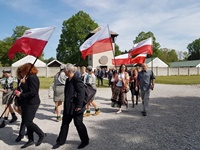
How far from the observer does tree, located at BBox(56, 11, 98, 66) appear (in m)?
46.0

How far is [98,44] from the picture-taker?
777cm

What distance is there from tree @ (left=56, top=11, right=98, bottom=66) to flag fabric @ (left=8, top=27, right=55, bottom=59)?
40706 mm

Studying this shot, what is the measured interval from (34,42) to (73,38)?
139 ft

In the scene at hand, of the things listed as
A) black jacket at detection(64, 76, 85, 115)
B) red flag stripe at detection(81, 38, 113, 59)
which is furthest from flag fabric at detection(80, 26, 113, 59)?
black jacket at detection(64, 76, 85, 115)

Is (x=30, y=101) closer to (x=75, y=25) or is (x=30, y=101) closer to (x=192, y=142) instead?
(x=192, y=142)

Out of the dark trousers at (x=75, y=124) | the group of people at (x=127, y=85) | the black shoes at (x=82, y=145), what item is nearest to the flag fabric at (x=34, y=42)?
the dark trousers at (x=75, y=124)

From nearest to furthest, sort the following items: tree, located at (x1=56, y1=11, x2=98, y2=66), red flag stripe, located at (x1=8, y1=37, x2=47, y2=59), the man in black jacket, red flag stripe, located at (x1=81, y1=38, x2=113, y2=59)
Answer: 1. the man in black jacket
2. red flag stripe, located at (x1=8, y1=37, x2=47, y2=59)
3. red flag stripe, located at (x1=81, y1=38, x2=113, y2=59)
4. tree, located at (x1=56, y1=11, x2=98, y2=66)

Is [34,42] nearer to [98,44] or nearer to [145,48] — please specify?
[98,44]

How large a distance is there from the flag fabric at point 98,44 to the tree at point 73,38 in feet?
125

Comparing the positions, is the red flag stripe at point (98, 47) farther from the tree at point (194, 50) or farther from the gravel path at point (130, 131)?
the tree at point (194, 50)

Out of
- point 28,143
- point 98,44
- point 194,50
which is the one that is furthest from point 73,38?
point 194,50

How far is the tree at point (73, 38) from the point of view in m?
46.0

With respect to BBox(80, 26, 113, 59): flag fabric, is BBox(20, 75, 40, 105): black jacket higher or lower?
lower

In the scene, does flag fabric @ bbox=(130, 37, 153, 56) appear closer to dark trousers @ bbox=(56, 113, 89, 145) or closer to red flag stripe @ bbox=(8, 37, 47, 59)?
red flag stripe @ bbox=(8, 37, 47, 59)
